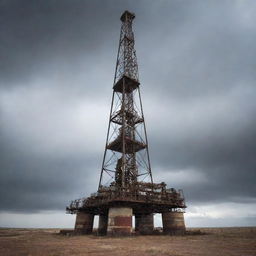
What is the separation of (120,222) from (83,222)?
36.9 ft

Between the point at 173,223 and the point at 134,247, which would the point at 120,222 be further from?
the point at 134,247

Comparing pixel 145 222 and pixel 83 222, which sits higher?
Answer: pixel 145 222

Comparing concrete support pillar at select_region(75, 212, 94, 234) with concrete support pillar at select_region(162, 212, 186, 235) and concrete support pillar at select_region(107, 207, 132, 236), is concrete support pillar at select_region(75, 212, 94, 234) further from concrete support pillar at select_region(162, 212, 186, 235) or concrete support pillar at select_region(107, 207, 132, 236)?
concrete support pillar at select_region(162, 212, 186, 235)

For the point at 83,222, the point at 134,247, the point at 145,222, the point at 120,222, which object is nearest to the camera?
the point at 134,247

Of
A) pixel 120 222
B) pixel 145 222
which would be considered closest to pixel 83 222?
pixel 145 222

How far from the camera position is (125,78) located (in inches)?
1442

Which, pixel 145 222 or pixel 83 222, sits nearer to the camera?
pixel 83 222

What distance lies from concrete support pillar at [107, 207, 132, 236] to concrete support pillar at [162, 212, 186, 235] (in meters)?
7.56

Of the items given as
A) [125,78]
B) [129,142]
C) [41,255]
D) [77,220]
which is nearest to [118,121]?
[129,142]

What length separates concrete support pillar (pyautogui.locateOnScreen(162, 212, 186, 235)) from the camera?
28.1 metres

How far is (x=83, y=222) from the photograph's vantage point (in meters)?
32.1

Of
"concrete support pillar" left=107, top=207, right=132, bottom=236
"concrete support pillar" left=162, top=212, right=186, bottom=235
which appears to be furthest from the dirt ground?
"concrete support pillar" left=162, top=212, right=186, bottom=235

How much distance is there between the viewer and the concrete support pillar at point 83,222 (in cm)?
3155

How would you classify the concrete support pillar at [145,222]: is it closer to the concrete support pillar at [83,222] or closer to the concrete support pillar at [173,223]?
the concrete support pillar at [173,223]
